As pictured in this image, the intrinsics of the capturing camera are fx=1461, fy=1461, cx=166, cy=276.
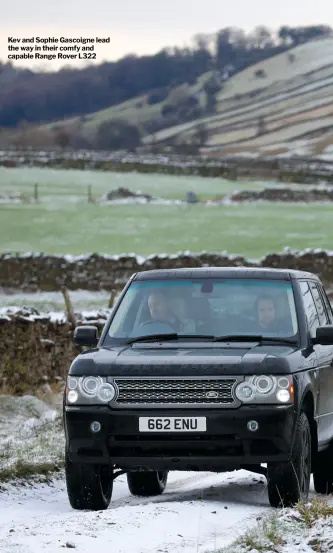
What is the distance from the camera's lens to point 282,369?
10.4m

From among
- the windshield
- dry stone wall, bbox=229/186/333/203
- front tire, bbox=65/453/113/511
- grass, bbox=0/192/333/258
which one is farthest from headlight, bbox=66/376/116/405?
dry stone wall, bbox=229/186/333/203

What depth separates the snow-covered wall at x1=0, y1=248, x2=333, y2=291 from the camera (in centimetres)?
4428

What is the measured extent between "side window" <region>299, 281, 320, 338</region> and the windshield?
20 cm

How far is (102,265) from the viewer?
45.7 meters

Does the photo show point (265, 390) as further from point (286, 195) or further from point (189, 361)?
point (286, 195)

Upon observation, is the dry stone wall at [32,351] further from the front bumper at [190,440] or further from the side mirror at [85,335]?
the front bumper at [190,440]

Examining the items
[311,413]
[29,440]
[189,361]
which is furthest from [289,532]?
[29,440]

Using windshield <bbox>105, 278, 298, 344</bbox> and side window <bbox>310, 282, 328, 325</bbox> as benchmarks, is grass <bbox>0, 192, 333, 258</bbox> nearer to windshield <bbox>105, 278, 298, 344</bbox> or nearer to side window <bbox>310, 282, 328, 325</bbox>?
side window <bbox>310, 282, 328, 325</bbox>

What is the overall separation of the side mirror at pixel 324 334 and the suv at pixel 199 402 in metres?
0.01

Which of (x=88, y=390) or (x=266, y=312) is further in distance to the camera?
(x=266, y=312)

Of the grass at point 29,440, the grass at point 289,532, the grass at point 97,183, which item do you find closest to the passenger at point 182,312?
the grass at point 289,532

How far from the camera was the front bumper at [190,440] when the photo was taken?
33.5 ft

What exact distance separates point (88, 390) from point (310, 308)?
7.82ft

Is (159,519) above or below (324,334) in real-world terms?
below
